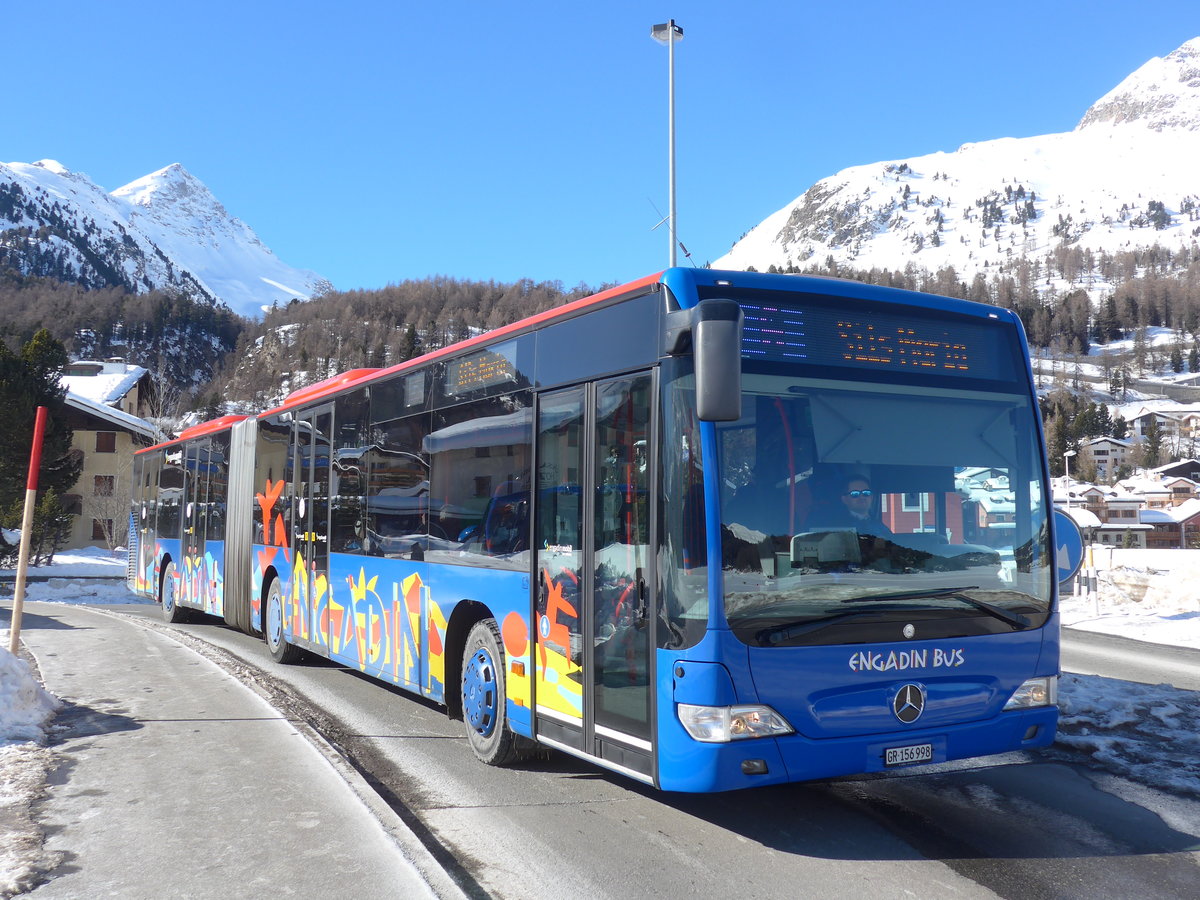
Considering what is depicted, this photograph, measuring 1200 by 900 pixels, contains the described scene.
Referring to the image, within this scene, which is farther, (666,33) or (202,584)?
(666,33)

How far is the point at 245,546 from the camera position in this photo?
12.9 m

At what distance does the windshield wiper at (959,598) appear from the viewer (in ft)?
16.3

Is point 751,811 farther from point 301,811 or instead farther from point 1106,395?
point 1106,395

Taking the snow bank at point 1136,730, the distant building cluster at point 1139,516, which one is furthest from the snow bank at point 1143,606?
the distant building cluster at point 1139,516

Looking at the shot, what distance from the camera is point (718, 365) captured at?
4.62 metres

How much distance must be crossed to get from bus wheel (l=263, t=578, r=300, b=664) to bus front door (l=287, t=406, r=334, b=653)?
416mm

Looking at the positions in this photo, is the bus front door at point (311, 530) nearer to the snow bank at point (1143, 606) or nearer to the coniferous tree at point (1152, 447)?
the snow bank at point (1143, 606)

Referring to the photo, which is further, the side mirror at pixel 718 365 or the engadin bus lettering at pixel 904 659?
the engadin bus lettering at pixel 904 659

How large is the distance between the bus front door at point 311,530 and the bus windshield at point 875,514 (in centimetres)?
613

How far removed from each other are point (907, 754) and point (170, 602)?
14914mm

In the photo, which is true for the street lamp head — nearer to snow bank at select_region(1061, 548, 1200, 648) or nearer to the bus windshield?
snow bank at select_region(1061, 548, 1200, 648)

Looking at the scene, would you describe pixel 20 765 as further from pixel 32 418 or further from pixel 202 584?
pixel 32 418

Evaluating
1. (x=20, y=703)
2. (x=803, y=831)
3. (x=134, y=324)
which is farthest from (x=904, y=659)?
(x=134, y=324)

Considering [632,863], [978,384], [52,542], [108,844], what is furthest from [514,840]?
[52,542]
